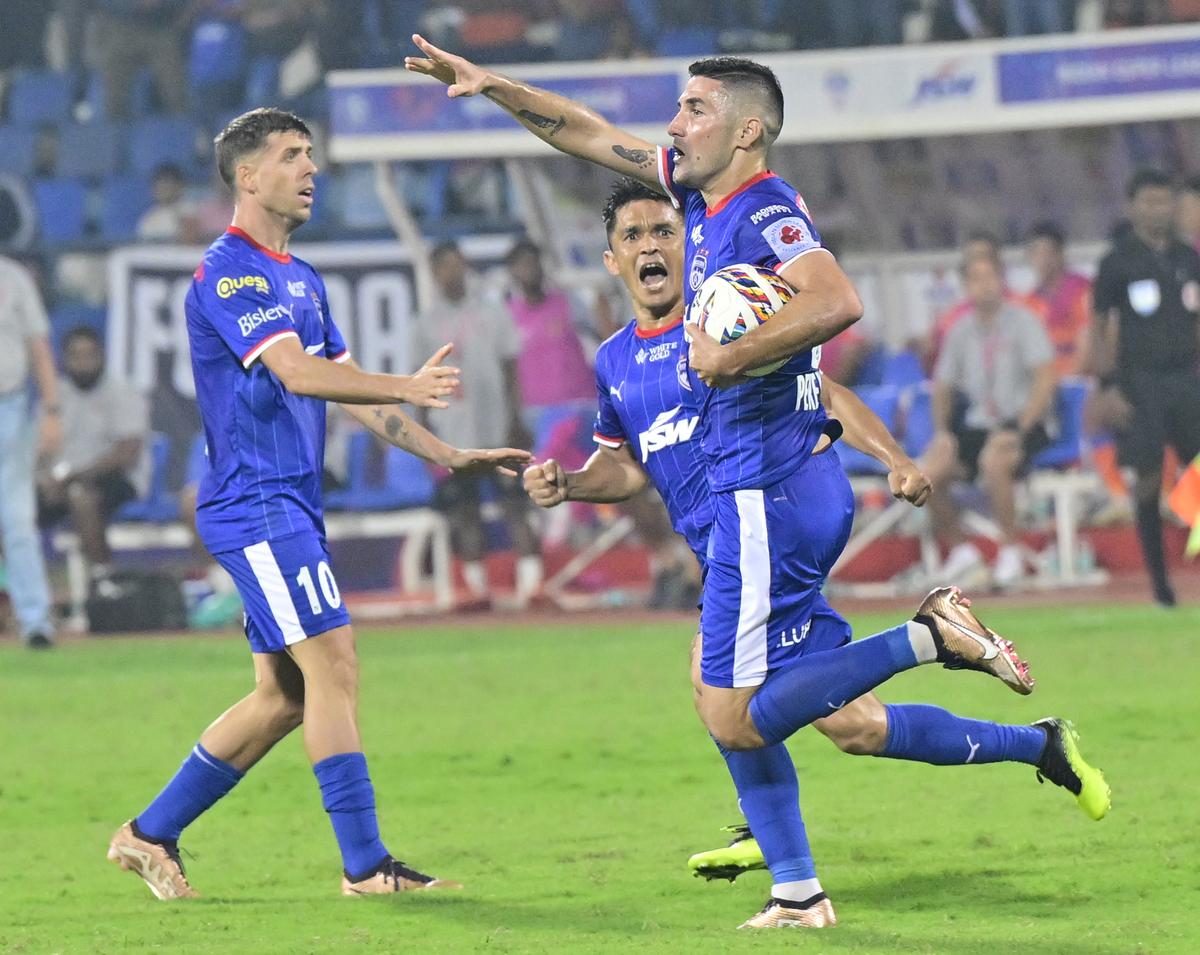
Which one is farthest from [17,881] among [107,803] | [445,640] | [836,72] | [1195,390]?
[836,72]

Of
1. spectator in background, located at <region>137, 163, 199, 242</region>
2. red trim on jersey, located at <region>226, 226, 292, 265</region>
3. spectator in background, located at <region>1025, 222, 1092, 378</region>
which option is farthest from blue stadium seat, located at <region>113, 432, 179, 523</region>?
red trim on jersey, located at <region>226, 226, 292, 265</region>

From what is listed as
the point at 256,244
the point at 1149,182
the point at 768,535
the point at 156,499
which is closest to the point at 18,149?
the point at 156,499

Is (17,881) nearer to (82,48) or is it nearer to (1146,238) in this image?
(1146,238)

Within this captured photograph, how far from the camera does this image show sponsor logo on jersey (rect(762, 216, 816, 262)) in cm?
538

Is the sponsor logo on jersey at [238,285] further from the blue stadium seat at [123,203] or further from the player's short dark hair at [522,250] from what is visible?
the blue stadium seat at [123,203]

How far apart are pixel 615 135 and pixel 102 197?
12.3m

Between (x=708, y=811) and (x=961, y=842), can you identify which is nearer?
(x=961, y=842)

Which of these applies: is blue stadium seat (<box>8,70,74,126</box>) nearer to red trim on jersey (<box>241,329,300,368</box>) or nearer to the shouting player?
the shouting player

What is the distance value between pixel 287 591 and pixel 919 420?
427 inches

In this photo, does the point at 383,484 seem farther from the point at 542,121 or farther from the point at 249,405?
the point at 542,121

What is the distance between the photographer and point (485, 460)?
6332 millimetres

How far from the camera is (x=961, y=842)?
6.78m

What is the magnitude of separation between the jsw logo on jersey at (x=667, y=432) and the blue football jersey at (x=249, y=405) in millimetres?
1003

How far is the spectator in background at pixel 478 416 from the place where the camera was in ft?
53.7
